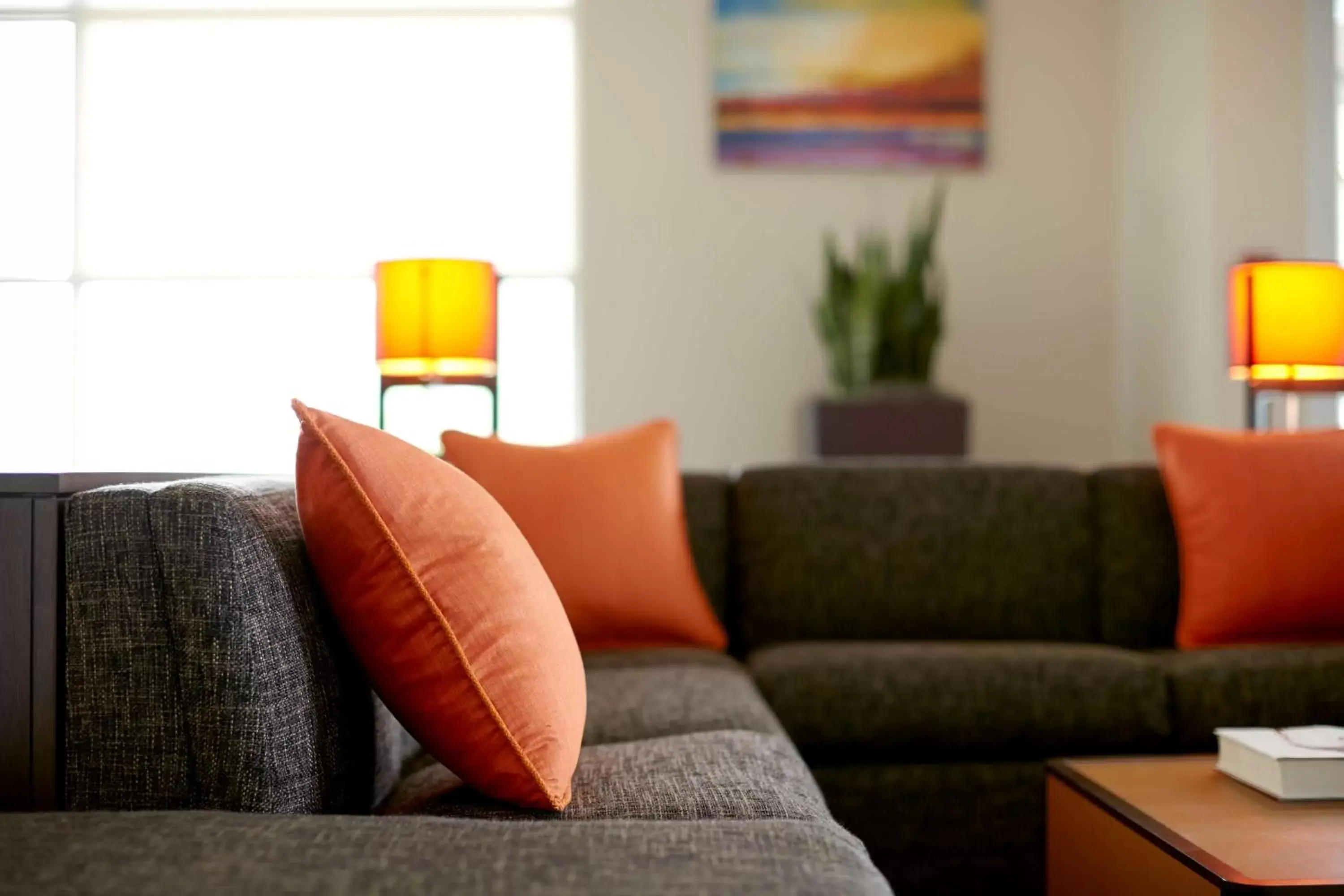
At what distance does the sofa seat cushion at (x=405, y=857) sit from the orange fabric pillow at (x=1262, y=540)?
170cm

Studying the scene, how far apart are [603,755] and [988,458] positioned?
364 centimetres

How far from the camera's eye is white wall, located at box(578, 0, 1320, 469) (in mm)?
4703

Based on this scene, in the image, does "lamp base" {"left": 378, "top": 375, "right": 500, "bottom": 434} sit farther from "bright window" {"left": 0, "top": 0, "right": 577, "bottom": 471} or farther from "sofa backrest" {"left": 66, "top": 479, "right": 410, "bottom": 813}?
"sofa backrest" {"left": 66, "top": 479, "right": 410, "bottom": 813}

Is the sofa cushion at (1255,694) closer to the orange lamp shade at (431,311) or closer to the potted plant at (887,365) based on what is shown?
the orange lamp shade at (431,311)

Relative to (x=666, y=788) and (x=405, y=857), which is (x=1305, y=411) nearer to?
(x=666, y=788)

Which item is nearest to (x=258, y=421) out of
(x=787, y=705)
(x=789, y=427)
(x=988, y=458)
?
(x=789, y=427)

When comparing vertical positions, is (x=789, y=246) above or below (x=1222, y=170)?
below

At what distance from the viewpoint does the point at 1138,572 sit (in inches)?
100

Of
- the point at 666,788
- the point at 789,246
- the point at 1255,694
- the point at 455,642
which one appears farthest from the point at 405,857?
the point at 789,246

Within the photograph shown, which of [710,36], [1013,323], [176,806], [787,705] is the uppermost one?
[710,36]

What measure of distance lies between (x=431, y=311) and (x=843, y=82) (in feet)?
7.85

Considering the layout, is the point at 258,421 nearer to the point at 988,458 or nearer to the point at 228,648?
the point at 988,458

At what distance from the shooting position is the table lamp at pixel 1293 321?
119 inches

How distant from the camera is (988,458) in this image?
4742 millimetres
